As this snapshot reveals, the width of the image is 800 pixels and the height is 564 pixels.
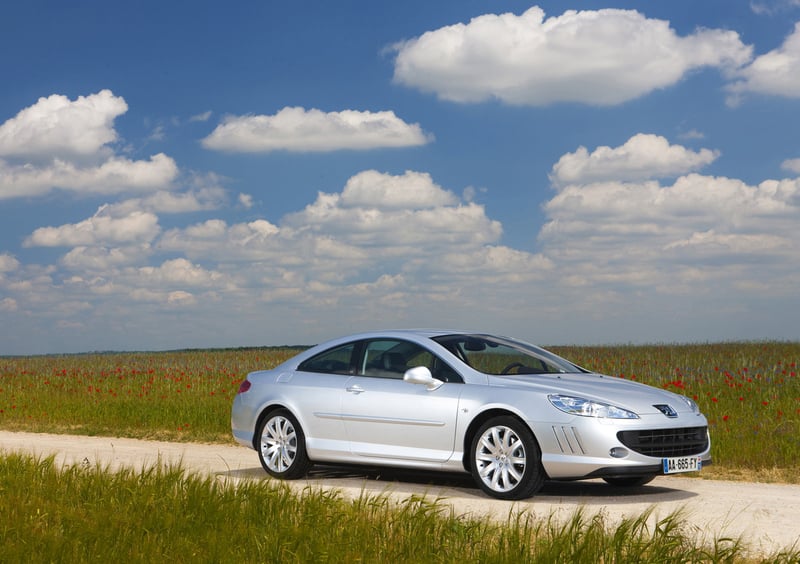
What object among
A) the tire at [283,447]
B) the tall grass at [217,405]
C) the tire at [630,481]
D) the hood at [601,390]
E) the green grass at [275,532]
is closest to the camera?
the green grass at [275,532]

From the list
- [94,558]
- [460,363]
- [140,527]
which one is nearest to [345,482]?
[460,363]

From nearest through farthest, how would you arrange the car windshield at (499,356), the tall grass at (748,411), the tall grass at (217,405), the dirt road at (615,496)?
the dirt road at (615,496) → the car windshield at (499,356) → the tall grass at (748,411) → the tall grass at (217,405)

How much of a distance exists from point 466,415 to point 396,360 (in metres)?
1.39

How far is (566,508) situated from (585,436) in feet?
2.36

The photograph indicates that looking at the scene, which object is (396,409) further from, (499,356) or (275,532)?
(275,532)

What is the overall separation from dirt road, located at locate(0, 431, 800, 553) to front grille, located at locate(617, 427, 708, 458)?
543mm

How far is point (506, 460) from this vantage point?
409 inches

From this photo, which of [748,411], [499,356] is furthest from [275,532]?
[748,411]

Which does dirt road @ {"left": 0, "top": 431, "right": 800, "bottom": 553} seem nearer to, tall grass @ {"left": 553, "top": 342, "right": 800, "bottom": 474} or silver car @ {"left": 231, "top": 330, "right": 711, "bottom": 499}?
silver car @ {"left": 231, "top": 330, "right": 711, "bottom": 499}

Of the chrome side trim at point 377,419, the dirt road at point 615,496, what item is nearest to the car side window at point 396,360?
the chrome side trim at point 377,419

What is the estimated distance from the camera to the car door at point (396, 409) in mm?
10914

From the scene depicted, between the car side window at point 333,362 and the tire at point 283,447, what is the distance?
63 centimetres

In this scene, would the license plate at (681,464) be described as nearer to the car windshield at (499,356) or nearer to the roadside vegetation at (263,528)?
the roadside vegetation at (263,528)

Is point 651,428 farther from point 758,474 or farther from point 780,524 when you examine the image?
point 758,474
